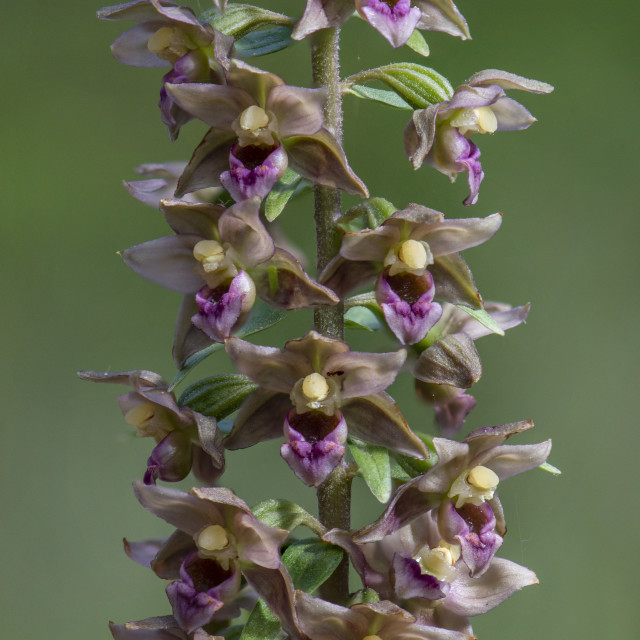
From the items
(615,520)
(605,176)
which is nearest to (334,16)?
(615,520)

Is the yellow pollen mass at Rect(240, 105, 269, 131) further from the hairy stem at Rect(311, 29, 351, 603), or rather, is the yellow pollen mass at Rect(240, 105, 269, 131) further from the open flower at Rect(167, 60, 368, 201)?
the hairy stem at Rect(311, 29, 351, 603)

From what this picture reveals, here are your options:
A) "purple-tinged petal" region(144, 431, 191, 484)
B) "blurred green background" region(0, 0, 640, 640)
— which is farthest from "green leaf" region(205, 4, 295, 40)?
"blurred green background" region(0, 0, 640, 640)

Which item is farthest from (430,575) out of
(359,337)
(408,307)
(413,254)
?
(359,337)

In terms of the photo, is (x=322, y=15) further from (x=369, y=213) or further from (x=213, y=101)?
(x=369, y=213)

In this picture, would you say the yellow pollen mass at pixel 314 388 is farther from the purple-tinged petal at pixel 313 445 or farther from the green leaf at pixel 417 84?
the green leaf at pixel 417 84

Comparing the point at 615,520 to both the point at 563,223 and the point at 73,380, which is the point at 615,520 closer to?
the point at 563,223

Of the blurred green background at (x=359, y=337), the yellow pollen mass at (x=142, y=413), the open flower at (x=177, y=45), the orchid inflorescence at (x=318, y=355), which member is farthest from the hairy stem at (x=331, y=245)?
the blurred green background at (x=359, y=337)
